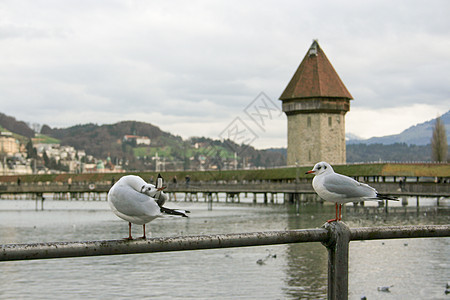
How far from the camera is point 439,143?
86562mm

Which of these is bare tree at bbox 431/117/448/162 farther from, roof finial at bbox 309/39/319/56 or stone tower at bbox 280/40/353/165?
roof finial at bbox 309/39/319/56

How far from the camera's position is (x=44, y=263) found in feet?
87.2

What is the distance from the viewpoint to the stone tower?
81750mm

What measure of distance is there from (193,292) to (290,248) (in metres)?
11.5

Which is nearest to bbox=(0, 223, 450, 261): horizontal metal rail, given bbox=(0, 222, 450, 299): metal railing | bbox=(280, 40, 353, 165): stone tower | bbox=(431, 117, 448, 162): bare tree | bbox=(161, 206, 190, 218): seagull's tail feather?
bbox=(0, 222, 450, 299): metal railing

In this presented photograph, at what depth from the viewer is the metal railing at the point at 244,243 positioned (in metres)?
3.00

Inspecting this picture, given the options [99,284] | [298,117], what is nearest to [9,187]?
[298,117]

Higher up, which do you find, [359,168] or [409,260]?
[359,168]

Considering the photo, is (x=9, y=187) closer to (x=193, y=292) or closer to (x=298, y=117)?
(x=298, y=117)

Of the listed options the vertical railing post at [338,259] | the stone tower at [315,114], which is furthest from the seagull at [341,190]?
the stone tower at [315,114]

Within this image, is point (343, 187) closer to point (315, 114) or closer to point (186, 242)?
point (186, 242)

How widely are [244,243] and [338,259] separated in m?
0.57

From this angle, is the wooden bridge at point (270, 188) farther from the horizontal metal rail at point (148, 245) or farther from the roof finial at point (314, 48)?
the horizontal metal rail at point (148, 245)

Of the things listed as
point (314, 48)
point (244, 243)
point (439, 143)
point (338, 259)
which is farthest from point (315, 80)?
point (244, 243)
